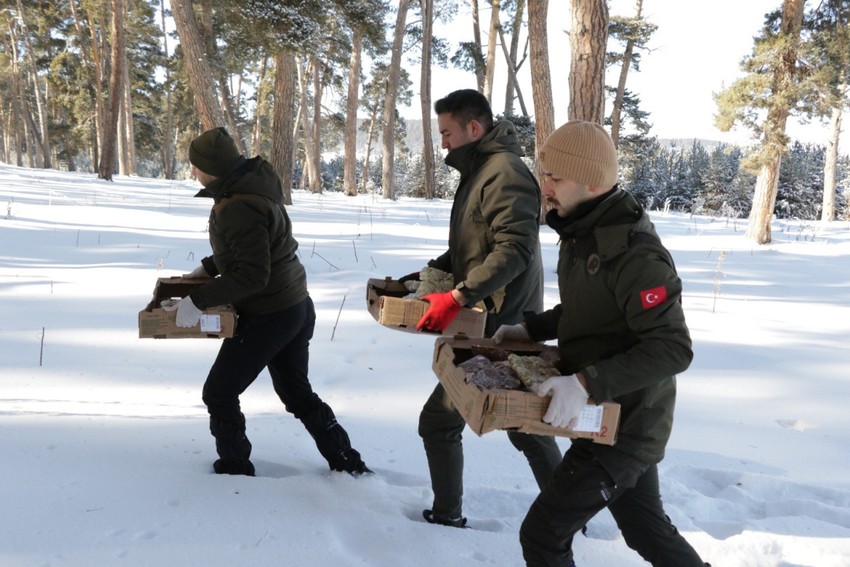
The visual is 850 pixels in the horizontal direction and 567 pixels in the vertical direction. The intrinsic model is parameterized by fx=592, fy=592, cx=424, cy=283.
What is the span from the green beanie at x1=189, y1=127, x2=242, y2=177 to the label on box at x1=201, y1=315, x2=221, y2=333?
64 centimetres

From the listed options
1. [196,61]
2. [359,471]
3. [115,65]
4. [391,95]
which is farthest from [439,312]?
[391,95]

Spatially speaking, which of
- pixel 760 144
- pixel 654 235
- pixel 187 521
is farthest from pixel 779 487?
pixel 760 144

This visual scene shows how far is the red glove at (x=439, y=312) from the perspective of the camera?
95.0 inches

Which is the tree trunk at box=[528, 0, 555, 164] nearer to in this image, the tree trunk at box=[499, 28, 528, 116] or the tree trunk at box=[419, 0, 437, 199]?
the tree trunk at box=[419, 0, 437, 199]

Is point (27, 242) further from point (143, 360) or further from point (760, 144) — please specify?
point (760, 144)

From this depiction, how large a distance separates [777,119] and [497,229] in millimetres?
12410

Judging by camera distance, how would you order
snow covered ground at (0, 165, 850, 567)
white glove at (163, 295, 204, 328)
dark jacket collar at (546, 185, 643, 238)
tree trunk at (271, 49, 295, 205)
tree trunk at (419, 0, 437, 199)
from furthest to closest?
tree trunk at (419, 0, 437, 199) < tree trunk at (271, 49, 295, 205) < white glove at (163, 295, 204, 328) < snow covered ground at (0, 165, 850, 567) < dark jacket collar at (546, 185, 643, 238)

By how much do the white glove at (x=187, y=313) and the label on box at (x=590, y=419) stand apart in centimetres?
174

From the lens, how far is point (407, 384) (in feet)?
14.4

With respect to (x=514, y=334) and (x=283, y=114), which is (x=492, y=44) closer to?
(x=283, y=114)

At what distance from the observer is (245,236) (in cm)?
262

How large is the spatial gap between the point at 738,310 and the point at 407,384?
4548 mm

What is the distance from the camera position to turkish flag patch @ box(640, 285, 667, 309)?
1.62m

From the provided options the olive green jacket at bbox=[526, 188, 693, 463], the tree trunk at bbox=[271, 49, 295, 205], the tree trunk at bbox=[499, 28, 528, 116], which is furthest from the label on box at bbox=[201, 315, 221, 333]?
the tree trunk at bbox=[499, 28, 528, 116]
